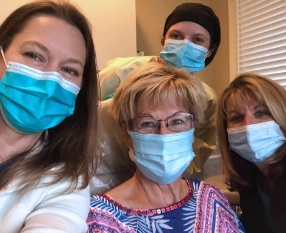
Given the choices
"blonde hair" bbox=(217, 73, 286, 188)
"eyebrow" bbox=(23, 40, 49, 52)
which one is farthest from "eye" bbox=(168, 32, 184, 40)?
"eyebrow" bbox=(23, 40, 49, 52)

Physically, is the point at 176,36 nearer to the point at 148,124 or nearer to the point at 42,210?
the point at 148,124

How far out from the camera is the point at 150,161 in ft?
3.64

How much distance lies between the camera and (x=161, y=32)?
2555 mm

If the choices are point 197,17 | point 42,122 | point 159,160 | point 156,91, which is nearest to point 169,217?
point 159,160

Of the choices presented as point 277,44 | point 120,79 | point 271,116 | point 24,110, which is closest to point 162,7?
point 277,44

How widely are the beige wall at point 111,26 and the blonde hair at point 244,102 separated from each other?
35.5 inches

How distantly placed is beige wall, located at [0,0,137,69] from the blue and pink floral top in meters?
1.16

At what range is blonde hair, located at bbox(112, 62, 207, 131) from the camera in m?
→ 1.13

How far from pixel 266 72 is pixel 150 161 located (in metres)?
1.55

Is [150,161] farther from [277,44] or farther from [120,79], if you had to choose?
[277,44]

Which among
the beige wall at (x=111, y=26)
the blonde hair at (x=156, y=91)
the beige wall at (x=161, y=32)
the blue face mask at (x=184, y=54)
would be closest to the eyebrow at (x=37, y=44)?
the blonde hair at (x=156, y=91)

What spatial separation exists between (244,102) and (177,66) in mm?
366

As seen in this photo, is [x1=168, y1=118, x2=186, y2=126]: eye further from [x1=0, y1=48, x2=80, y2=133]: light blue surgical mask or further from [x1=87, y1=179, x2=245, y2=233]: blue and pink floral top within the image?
[x1=0, y1=48, x2=80, y2=133]: light blue surgical mask

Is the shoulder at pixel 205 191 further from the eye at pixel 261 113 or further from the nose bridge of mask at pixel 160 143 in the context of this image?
the eye at pixel 261 113
